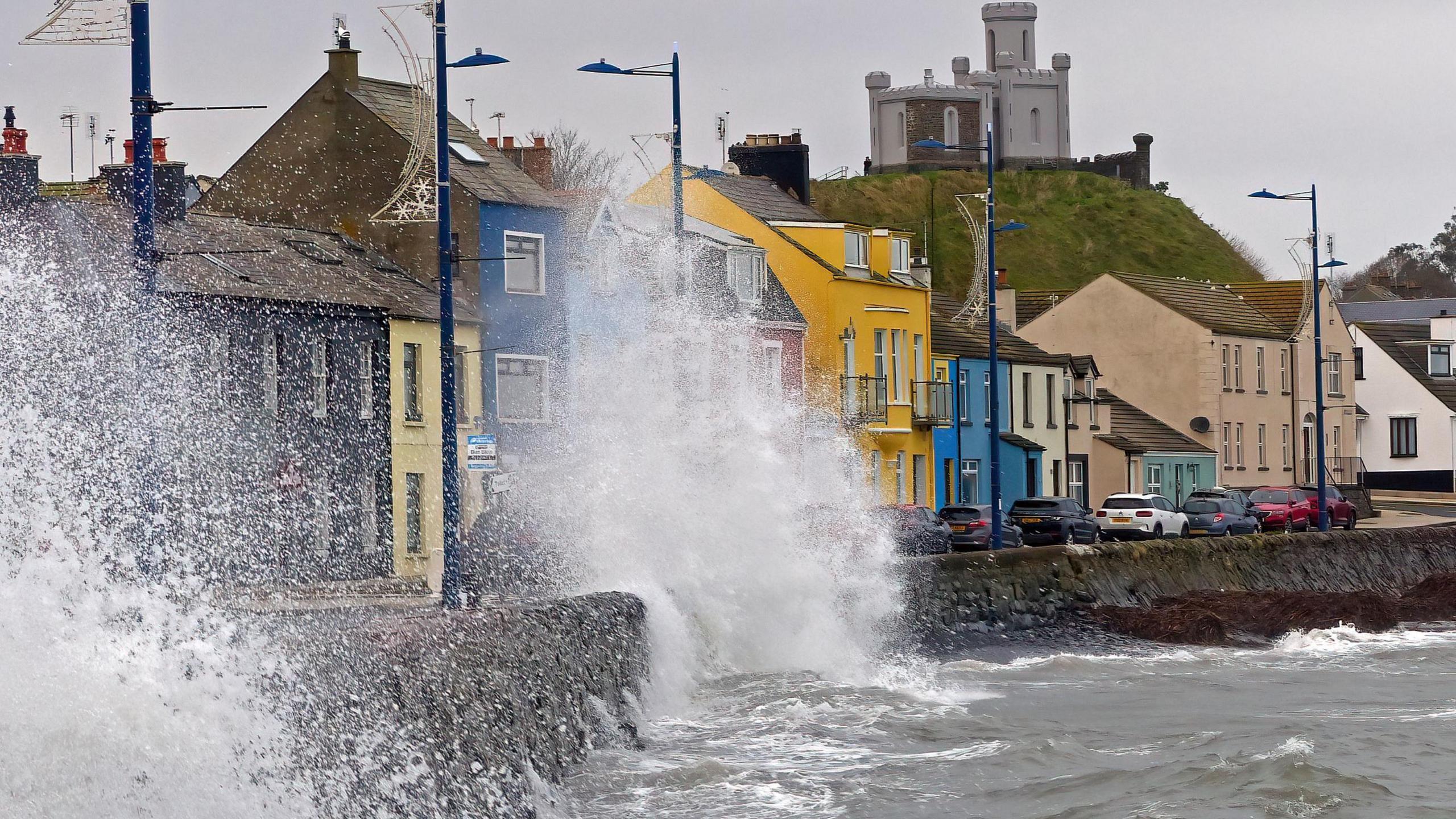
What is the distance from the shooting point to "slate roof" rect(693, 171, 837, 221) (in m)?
49.5

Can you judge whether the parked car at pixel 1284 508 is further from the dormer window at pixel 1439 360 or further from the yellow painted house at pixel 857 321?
the dormer window at pixel 1439 360

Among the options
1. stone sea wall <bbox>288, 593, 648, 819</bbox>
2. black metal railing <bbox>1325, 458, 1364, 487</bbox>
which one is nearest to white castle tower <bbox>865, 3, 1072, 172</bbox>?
black metal railing <bbox>1325, 458, 1364, 487</bbox>

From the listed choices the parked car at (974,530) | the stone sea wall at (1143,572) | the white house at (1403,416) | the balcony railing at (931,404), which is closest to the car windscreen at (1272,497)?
the stone sea wall at (1143,572)

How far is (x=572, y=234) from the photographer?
41000 millimetres

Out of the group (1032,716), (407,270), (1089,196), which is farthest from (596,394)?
(1089,196)

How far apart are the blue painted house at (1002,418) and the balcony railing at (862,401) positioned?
3827 mm

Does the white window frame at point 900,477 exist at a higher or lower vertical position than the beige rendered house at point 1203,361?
lower

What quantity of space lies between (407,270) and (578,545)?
41.9 ft

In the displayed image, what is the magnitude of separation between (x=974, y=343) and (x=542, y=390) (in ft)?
64.3

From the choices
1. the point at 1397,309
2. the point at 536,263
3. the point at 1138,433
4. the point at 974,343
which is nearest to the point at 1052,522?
the point at 974,343

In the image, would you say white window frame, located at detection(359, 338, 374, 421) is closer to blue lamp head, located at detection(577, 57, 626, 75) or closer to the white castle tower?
blue lamp head, located at detection(577, 57, 626, 75)

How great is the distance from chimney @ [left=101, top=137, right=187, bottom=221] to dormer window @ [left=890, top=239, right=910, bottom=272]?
23.1 metres

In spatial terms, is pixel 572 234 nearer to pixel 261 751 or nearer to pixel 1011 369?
pixel 1011 369

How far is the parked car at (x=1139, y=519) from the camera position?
47875 millimetres
